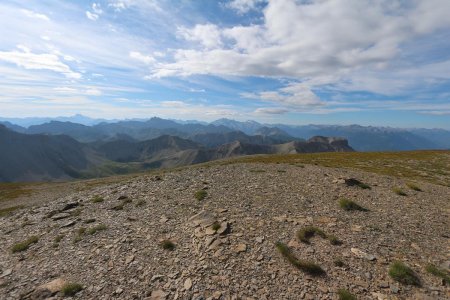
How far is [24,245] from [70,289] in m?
9.03

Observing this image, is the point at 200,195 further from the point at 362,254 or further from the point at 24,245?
the point at 362,254

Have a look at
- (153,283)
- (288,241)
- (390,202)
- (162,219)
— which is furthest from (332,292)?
(390,202)

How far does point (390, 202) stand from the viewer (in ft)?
77.8

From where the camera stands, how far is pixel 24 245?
19781 mm

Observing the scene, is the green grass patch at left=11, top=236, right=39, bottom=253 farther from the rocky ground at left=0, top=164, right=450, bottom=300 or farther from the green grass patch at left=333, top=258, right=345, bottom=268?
the green grass patch at left=333, top=258, right=345, bottom=268

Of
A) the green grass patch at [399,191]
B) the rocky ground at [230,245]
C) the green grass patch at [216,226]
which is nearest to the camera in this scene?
the rocky ground at [230,245]

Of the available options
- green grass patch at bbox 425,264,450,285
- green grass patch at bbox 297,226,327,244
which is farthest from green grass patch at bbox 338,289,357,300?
green grass patch at bbox 425,264,450,285

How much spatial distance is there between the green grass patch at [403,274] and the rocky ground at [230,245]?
25cm

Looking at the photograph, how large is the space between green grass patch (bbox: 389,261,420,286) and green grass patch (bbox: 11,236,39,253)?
78.5 feet

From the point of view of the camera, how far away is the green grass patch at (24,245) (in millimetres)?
19469

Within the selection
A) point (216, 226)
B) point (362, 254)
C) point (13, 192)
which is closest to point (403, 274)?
point (362, 254)

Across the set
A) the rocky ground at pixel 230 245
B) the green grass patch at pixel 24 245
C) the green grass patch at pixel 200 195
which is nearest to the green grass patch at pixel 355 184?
the rocky ground at pixel 230 245

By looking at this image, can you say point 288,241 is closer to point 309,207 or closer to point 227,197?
point 309,207

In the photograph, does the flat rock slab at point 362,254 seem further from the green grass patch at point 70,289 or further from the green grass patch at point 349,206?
the green grass patch at point 70,289
